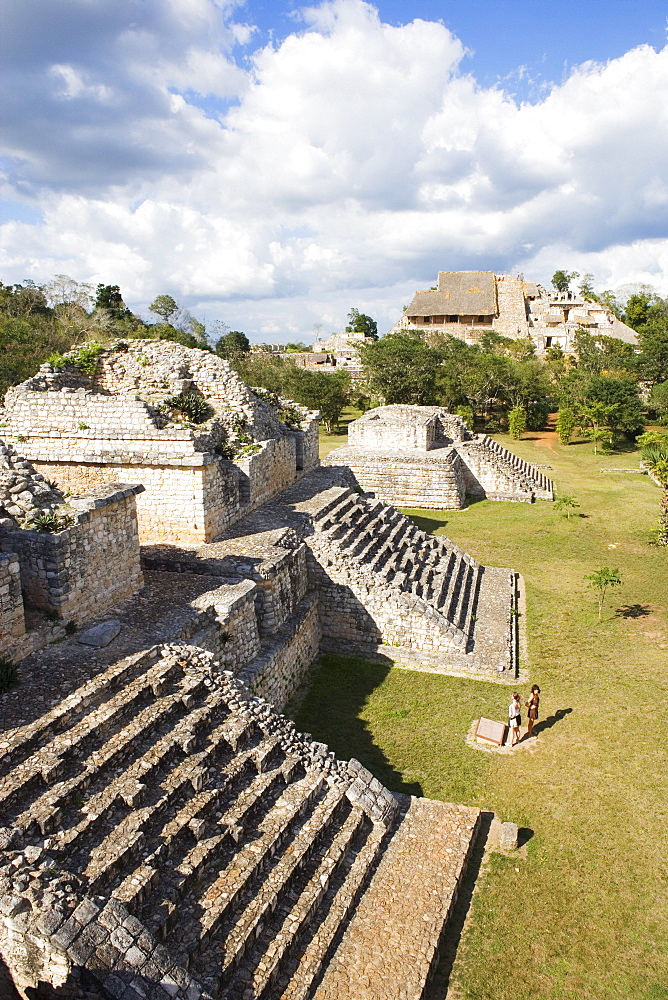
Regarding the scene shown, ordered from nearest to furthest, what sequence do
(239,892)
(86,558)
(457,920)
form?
(239,892) → (457,920) → (86,558)

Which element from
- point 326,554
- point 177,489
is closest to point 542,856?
point 326,554

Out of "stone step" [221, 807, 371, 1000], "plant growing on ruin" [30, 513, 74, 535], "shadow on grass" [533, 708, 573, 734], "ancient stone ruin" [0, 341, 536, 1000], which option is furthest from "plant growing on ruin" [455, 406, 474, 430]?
"stone step" [221, 807, 371, 1000]

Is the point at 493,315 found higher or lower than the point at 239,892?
higher

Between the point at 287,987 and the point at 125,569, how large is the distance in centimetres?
588

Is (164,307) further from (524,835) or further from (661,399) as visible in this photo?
(524,835)

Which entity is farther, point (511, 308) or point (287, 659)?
point (511, 308)

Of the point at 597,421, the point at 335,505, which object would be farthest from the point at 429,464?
the point at 597,421

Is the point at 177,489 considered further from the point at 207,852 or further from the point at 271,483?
the point at 207,852

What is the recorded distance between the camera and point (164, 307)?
43906 mm

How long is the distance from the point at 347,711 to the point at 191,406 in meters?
7.81

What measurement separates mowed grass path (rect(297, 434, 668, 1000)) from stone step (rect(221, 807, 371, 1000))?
1.37m

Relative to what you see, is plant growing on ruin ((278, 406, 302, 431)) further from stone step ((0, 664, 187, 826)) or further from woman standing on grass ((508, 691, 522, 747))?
stone step ((0, 664, 187, 826))

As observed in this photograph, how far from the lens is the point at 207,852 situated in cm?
571

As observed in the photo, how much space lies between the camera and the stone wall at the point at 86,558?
8008 millimetres
